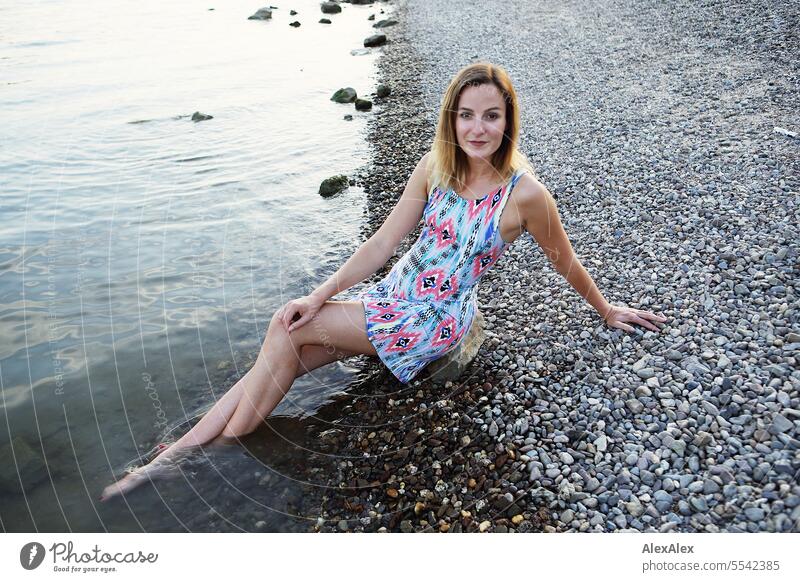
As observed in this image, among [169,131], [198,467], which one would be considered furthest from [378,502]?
[169,131]

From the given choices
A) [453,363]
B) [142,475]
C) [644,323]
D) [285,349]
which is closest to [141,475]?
[142,475]

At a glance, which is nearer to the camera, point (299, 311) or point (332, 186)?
point (299, 311)

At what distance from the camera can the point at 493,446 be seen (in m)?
4.03

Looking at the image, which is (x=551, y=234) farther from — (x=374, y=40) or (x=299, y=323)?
(x=374, y=40)

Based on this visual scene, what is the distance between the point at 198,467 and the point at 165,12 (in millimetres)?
32647

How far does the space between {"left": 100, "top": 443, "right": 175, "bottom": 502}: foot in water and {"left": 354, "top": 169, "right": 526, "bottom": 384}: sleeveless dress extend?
1.69 metres

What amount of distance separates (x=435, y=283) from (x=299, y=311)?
37.9 inches

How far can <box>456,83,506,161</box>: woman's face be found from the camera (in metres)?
3.73

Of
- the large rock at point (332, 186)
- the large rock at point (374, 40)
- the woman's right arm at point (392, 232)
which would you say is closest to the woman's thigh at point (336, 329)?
the woman's right arm at point (392, 232)

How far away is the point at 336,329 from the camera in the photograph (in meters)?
4.15

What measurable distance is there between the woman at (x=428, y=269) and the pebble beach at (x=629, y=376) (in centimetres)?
58

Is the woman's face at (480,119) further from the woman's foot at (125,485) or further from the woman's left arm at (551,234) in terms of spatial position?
the woman's foot at (125,485)

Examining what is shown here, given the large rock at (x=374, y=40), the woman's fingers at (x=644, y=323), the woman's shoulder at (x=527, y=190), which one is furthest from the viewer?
the large rock at (x=374, y=40)

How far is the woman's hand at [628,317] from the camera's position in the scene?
4609 millimetres
